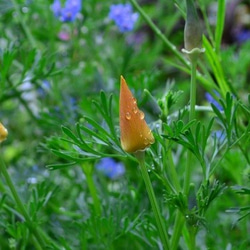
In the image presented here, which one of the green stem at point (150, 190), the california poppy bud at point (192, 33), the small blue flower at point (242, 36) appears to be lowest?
the small blue flower at point (242, 36)

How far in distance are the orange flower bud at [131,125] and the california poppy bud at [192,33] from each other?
0.11 m

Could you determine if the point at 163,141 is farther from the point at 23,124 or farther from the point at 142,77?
the point at 23,124

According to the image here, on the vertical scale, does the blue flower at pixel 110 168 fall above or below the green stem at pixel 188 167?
below

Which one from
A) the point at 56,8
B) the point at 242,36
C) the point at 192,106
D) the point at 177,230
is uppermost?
the point at 56,8

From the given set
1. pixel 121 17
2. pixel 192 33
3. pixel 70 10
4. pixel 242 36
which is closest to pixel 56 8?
pixel 70 10

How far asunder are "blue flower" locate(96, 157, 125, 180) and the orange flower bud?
595 millimetres

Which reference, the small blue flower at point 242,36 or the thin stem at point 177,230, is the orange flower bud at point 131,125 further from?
the small blue flower at point 242,36

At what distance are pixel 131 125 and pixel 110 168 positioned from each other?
649 millimetres

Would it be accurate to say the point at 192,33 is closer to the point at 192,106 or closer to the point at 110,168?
the point at 192,106

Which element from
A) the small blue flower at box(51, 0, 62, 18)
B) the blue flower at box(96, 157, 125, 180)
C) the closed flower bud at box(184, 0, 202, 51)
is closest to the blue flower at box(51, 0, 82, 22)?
the small blue flower at box(51, 0, 62, 18)

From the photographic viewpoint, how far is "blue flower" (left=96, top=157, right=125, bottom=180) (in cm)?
121

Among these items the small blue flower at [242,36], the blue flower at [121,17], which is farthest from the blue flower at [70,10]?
the small blue flower at [242,36]

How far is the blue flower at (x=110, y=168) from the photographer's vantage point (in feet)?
3.99

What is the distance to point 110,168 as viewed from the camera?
123 centimetres
